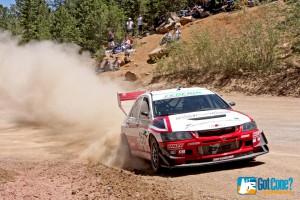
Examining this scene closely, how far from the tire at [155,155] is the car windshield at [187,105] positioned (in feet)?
2.20

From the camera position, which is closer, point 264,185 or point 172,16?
point 264,185

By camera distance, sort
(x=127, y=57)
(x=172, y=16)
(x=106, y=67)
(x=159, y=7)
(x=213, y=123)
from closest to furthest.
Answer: (x=213, y=123) → (x=127, y=57) → (x=106, y=67) → (x=172, y=16) → (x=159, y=7)

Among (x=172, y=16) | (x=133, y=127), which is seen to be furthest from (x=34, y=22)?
(x=133, y=127)

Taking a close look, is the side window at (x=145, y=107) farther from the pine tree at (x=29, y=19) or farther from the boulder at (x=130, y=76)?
the pine tree at (x=29, y=19)

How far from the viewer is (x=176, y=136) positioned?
876cm

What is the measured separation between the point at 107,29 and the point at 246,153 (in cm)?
4017

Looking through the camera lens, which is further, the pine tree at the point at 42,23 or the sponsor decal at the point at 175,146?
the pine tree at the point at 42,23

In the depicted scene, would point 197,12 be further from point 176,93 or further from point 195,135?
point 195,135

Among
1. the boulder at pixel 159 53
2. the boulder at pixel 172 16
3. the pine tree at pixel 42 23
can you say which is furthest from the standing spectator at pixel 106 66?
the pine tree at pixel 42 23

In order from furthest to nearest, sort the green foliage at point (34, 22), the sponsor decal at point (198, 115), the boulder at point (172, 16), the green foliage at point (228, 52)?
1. the green foliage at point (34, 22)
2. the boulder at point (172, 16)
3. the green foliage at point (228, 52)
4. the sponsor decal at point (198, 115)

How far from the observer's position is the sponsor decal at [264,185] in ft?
23.7

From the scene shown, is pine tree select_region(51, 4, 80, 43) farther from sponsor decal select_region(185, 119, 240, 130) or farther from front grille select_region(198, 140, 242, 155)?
front grille select_region(198, 140, 242, 155)

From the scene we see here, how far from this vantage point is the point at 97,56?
134ft

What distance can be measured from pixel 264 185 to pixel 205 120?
186 cm
